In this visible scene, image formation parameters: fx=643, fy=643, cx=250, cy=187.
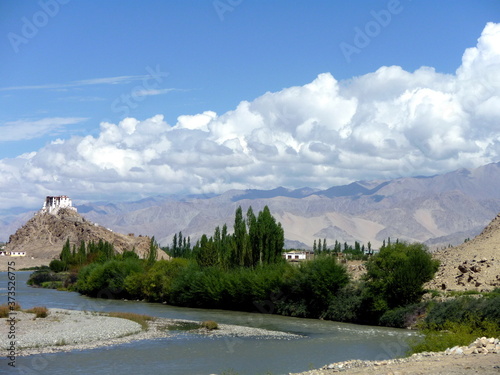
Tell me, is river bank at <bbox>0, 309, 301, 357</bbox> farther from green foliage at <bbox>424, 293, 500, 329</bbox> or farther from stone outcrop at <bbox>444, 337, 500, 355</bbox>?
stone outcrop at <bbox>444, 337, 500, 355</bbox>

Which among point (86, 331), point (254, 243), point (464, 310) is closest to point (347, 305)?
point (464, 310)

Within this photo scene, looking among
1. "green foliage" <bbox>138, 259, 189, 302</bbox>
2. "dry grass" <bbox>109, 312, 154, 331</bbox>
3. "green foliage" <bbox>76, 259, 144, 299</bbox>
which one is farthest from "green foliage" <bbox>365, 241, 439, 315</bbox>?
"green foliage" <bbox>76, 259, 144, 299</bbox>

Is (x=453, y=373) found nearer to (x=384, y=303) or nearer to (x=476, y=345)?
(x=476, y=345)

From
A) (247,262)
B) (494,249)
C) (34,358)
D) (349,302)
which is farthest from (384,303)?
(34,358)

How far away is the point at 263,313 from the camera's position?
59.7 meters

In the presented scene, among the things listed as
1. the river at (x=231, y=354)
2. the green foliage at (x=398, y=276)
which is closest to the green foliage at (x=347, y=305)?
the green foliage at (x=398, y=276)

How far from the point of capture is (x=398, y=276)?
165ft

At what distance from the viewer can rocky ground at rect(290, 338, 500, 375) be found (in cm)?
2041

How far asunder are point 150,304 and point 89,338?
101 ft

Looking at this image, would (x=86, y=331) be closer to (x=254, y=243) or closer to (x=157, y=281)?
(x=254, y=243)

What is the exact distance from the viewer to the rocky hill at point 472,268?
52875 mm

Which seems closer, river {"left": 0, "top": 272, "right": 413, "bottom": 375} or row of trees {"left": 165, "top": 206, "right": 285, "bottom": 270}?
river {"left": 0, "top": 272, "right": 413, "bottom": 375}

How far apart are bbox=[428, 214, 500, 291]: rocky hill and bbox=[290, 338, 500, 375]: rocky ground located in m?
28.5

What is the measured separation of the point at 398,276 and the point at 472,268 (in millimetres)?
9299
